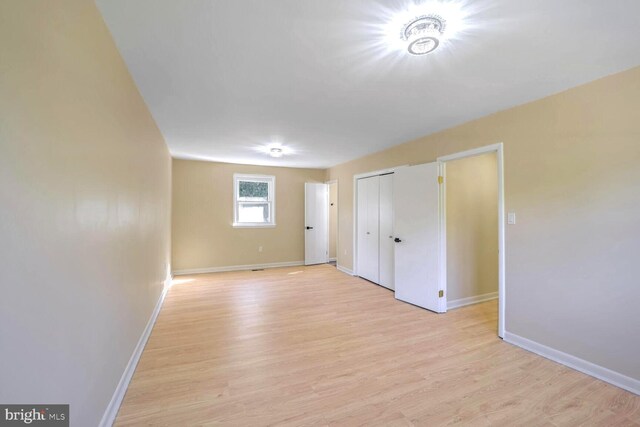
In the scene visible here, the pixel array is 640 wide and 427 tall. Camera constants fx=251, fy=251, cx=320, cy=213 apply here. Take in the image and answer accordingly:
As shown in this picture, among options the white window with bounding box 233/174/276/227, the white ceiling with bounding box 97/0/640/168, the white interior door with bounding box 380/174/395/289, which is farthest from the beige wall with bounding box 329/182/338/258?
the white ceiling with bounding box 97/0/640/168

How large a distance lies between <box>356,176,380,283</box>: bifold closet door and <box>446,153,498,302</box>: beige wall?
1.39 m

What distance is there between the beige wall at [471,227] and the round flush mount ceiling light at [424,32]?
221cm

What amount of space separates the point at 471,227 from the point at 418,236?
2.60ft

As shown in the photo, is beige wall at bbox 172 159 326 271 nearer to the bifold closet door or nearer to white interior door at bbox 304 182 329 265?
white interior door at bbox 304 182 329 265

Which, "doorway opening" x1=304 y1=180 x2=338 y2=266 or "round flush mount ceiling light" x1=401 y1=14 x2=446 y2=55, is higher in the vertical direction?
"round flush mount ceiling light" x1=401 y1=14 x2=446 y2=55

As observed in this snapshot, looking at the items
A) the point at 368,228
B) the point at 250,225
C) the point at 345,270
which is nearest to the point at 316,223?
the point at 345,270

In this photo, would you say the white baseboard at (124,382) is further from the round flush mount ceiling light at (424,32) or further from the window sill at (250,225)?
the window sill at (250,225)

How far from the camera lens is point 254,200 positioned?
5.98m

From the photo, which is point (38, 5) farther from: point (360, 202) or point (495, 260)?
point (495, 260)

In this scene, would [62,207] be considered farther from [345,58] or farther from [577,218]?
[577,218]

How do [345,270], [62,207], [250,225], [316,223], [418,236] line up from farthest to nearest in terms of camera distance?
[316,223], [250,225], [345,270], [418,236], [62,207]

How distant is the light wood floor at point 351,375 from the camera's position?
1.66 m

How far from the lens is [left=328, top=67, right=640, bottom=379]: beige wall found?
6.28 feet

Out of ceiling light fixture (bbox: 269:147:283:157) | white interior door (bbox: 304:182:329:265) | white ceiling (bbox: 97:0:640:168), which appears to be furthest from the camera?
white interior door (bbox: 304:182:329:265)
